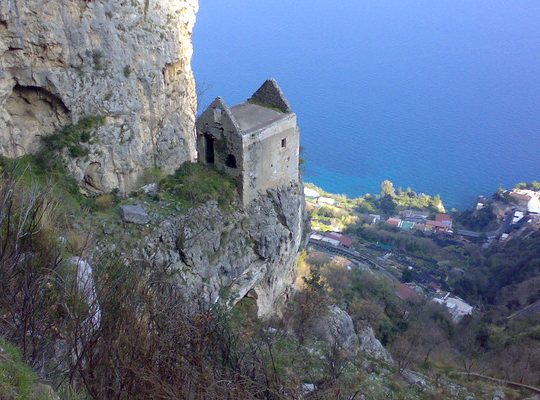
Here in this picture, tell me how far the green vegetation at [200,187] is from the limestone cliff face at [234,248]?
26 cm

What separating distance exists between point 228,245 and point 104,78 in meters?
5.35

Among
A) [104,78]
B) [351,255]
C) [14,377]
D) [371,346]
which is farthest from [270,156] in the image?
[351,255]

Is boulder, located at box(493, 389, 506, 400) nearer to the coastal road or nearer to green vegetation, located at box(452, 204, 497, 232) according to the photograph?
the coastal road

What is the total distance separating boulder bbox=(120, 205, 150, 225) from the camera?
12102mm

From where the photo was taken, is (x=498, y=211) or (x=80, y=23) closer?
(x=80, y=23)

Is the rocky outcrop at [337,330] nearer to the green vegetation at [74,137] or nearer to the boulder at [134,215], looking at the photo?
the boulder at [134,215]

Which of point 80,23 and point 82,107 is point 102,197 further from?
point 80,23

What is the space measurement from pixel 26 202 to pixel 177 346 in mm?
3343

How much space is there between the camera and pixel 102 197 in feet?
43.7

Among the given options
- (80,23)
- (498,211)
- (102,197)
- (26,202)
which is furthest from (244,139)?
(498,211)

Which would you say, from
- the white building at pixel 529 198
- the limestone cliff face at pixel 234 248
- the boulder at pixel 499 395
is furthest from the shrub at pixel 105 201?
the white building at pixel 529 198

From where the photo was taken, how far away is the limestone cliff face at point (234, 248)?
1219 cm

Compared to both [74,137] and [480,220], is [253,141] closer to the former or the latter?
[74,137]

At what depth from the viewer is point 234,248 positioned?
1355cm
